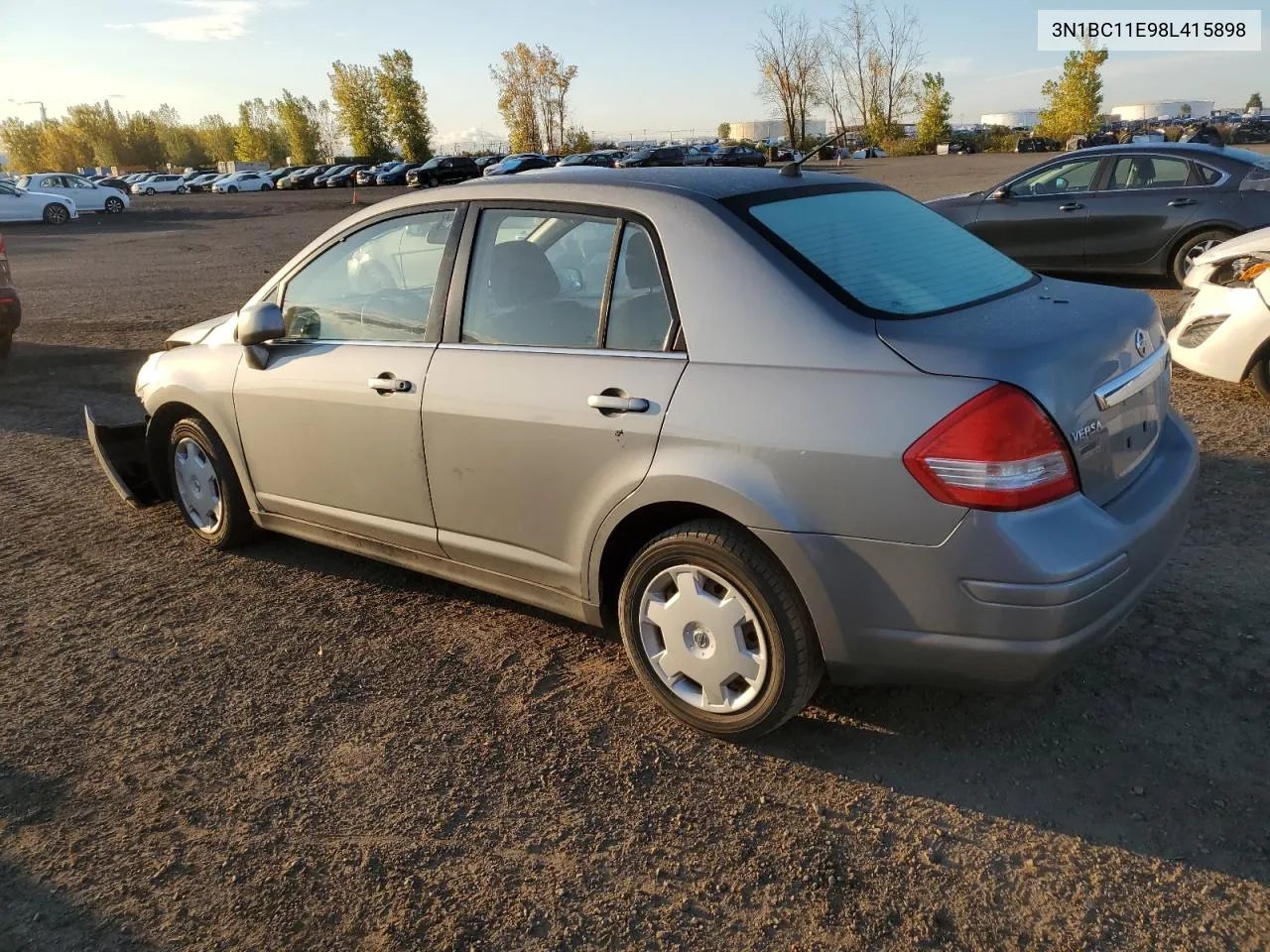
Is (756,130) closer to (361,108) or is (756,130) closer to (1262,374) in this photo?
(361,108)

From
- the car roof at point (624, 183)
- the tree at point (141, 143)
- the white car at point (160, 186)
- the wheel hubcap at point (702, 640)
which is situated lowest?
the wheel hubcap at point (702, 640)

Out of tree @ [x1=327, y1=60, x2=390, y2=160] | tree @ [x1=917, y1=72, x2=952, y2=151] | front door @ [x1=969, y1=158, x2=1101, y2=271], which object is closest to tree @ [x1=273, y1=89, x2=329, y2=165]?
tree @ [x1=327, y1=60, x2=390, y2=160]

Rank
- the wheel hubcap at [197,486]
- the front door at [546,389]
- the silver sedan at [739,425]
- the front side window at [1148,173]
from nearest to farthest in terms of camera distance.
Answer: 1. the silver sedan at [739,425]
2. the front door at [546,389]
3. the wheel hubcap at [197,486]
4. the front side window at [1148,173]

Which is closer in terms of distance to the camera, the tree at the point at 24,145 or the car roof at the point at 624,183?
the car roof at the point at 624,183

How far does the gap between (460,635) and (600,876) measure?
152 centimetres

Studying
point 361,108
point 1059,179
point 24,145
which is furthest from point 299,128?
point 1059,179

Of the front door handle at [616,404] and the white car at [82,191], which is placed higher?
the white car at [82,191]

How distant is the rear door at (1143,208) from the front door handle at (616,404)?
28.5ft

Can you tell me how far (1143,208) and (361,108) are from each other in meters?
90.7

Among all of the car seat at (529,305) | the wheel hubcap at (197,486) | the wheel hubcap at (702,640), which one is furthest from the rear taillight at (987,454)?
the wheel hubcap at (197,486)

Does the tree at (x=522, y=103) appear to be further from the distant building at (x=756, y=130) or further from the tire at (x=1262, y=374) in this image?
the tire at (x=1262, y=374)

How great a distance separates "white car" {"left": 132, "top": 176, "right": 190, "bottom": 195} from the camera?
218 ft

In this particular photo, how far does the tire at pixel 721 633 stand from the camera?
2.84 metres

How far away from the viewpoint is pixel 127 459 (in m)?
5.42
